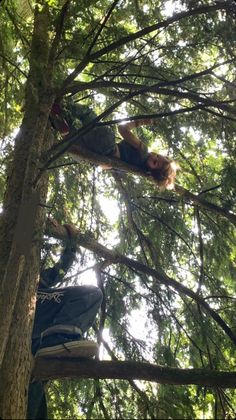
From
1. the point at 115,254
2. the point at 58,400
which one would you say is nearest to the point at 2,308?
the point at 115,254

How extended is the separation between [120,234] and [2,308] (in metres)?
3.81

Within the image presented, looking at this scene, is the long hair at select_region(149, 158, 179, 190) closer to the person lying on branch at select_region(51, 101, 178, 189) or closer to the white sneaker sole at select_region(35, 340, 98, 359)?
the person lying on branch at select_region(51, 101, 178, 189)

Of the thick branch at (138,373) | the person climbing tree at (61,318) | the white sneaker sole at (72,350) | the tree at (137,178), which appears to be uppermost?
the tree at (137,178)

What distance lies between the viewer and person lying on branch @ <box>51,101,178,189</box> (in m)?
4.20

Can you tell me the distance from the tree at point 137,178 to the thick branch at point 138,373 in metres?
0.21

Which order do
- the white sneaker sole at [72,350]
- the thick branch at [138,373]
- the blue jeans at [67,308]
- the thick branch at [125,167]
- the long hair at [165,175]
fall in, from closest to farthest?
1. the thick branch at [138,373]
2. the white sneaker sole at [72,350]
3. the blue jeans at [67,308]
4. the thick branch at [125,167]
5. the long hair at [165,175]

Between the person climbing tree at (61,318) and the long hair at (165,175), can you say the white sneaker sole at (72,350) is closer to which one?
the person climbing tree at (61,318)

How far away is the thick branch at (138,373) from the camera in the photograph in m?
3.10

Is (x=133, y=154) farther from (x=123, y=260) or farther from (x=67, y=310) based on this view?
(x=67, y=310)

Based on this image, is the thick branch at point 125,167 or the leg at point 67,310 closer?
the leg at point 67,310

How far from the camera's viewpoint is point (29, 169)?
2951 mm

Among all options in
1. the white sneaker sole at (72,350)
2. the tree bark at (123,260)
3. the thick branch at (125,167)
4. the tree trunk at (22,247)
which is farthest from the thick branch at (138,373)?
the thick branch at (125,167)

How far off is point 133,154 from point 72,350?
2431 millimetres

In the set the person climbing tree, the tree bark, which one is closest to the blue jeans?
the person climbing tree
